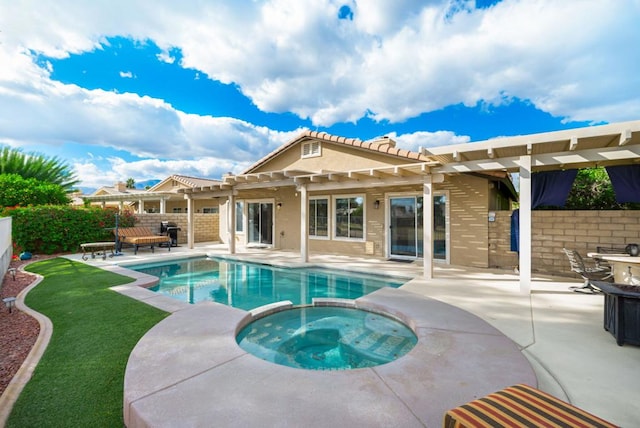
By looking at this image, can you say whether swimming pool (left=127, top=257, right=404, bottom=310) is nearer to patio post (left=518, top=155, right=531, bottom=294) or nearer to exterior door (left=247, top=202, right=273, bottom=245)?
patio post (left=518, top=155, right=531, bottom=294)

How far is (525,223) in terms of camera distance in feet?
21.1

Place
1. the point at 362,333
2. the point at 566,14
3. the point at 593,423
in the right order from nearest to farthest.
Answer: the point at 593,423
the point at 362,333
the point at 566,14

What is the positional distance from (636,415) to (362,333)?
3.10 metres

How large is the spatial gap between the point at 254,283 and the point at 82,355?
510cm

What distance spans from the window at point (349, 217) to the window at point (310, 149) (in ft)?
8.15

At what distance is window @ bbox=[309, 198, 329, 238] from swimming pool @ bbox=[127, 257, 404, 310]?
11.5 ft

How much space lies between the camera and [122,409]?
2.57 meters

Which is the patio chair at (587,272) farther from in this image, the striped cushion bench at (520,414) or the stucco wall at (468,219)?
the striped cushion bench at (520,414)

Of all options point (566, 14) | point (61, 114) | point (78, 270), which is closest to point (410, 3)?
point (566, 14)

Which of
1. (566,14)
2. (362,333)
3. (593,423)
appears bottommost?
(362,333)

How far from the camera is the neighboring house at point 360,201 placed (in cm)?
962

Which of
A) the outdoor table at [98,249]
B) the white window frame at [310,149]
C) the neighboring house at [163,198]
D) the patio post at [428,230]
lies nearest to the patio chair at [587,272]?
the patio post at [428,230]

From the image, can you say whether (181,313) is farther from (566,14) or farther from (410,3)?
(566,14)

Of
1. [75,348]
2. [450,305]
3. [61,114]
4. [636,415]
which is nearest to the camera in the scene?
[636,415]
